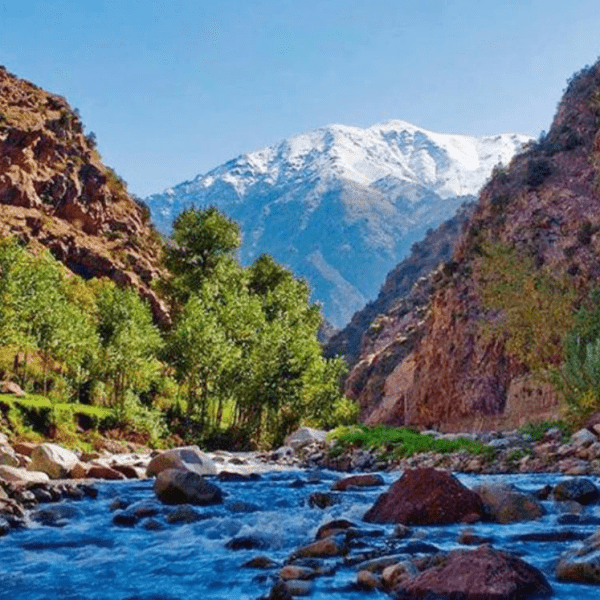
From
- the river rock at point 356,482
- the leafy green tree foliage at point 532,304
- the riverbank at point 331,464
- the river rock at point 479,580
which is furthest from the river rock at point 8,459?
the leafy green tree foliage at point 532,304

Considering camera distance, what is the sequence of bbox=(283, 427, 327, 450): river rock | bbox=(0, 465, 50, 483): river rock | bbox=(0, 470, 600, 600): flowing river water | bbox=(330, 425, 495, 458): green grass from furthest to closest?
bbox=(283, 427, 327, 450): river rock, bbox=(330, 425, 495, 458): green grass, bbox=(0, 465, 50, 483): river rock, bbox=(0, 470, 600, 600): flowing river water

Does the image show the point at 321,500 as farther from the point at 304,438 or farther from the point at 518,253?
the point at 518,253

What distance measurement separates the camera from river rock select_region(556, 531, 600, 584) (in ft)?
32.5

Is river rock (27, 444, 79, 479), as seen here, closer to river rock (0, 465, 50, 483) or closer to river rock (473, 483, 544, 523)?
river rock (0, 465, 50, 483)

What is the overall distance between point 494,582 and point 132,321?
48.0 meters

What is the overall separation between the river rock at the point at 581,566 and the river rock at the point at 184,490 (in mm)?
10522

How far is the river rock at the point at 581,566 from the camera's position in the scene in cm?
991

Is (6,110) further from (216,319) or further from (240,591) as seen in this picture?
(240,591)

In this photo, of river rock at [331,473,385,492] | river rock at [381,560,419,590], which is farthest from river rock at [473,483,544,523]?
river rock at [331,473,385,492]

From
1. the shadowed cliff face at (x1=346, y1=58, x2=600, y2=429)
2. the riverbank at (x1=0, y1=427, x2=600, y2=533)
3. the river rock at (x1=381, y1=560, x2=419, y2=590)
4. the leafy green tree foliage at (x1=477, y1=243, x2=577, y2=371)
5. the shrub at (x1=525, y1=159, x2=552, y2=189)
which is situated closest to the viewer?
the river rock at (x1=381, y1=560, x2=419, y2=590)

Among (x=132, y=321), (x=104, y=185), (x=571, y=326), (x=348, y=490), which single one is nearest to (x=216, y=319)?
(x=132, y=321)

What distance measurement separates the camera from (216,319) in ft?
189

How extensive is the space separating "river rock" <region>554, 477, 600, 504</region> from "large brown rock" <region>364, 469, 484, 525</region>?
2690mm

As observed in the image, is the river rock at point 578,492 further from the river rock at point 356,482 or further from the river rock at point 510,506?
the river rock at point 356,482
